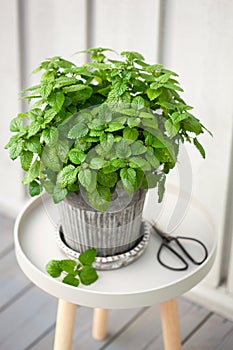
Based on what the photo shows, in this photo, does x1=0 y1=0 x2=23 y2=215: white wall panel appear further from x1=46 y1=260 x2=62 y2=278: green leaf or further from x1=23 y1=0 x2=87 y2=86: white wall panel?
x1=46 y1=260 x2=62 y2=278: green leaf

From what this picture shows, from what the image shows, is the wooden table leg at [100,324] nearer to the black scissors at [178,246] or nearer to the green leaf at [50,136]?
the black scissors at [178,246]

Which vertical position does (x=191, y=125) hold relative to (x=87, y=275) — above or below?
above

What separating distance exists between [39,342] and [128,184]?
0.71 metres

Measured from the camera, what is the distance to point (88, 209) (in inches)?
44.7

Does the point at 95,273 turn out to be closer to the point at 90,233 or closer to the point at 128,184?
the point at 90,233

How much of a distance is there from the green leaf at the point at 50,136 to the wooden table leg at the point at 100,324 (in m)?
0.60

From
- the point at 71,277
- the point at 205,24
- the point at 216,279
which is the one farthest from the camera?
the point at 216,279

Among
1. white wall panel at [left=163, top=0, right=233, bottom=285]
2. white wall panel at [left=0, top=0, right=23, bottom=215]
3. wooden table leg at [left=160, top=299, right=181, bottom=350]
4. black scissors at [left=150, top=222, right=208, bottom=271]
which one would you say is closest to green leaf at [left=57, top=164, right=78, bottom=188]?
black scissors at [left=150, top=222, right=208, bottom=271]

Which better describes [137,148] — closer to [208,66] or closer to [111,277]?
[111,277]

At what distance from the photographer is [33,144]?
1076mm

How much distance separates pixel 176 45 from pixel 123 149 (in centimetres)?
50

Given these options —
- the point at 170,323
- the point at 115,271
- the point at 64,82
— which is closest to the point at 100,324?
the point at 170,323

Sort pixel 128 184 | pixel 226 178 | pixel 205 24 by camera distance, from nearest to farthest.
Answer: pixel 128 184 < pixel 205 24 < pixel 226 178

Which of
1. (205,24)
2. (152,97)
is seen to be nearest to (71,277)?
(152,97)
